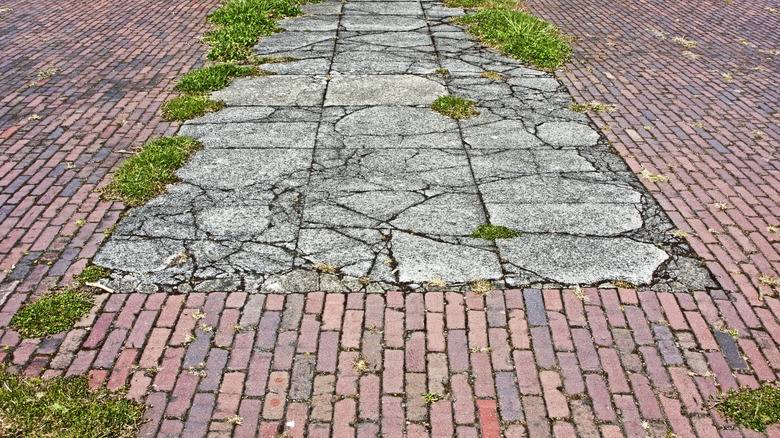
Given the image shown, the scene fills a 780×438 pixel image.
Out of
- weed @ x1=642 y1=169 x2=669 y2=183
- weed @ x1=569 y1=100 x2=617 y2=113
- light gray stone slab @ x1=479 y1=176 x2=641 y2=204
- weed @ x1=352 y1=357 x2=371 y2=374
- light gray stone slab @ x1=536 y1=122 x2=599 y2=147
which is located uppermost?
weed @ x1=352 y1=357 x2=371 y2=374

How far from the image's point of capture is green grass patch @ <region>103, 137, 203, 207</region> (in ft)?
15.9

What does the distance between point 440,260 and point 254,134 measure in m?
2.60

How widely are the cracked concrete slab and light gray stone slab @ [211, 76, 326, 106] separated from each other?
0.03m

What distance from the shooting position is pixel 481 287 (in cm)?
389

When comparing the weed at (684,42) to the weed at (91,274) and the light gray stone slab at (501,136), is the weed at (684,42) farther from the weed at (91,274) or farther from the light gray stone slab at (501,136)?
the weed at (91,274)

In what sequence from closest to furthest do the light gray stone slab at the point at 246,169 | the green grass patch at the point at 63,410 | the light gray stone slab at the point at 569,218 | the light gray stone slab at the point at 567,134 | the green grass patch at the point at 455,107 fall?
the green grass patch at the point at 63,410 → the light gray stone slab at the point at 569,218 → the light gray stone slab at the point at 246,169 → the light gray stone slab at the point at 567,134 → the green grass patch at the point at 455,107

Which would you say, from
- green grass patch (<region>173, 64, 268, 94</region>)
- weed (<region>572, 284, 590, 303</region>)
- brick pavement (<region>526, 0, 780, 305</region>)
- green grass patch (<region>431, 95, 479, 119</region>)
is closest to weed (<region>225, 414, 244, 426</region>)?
weed (<region>572, 284, 590, 303</region>)

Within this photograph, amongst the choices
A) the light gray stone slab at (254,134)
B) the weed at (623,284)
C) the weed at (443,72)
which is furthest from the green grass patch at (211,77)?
the weed at (623,284)

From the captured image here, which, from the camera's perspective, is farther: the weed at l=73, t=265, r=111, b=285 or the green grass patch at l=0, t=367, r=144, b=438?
the weed at l=73, t=265, r=111, b=285

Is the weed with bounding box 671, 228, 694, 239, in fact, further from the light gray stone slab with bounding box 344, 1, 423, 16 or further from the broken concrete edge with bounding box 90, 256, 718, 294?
the light gray stone slab with bounding box 344, 1, 423, 16

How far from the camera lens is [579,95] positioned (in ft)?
22.7

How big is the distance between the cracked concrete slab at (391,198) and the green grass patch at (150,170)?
120 millimetres

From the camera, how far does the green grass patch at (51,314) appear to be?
355 centimetres

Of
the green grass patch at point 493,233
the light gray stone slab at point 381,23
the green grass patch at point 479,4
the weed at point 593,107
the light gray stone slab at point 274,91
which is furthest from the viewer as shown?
the green grass patch at point 479,4
